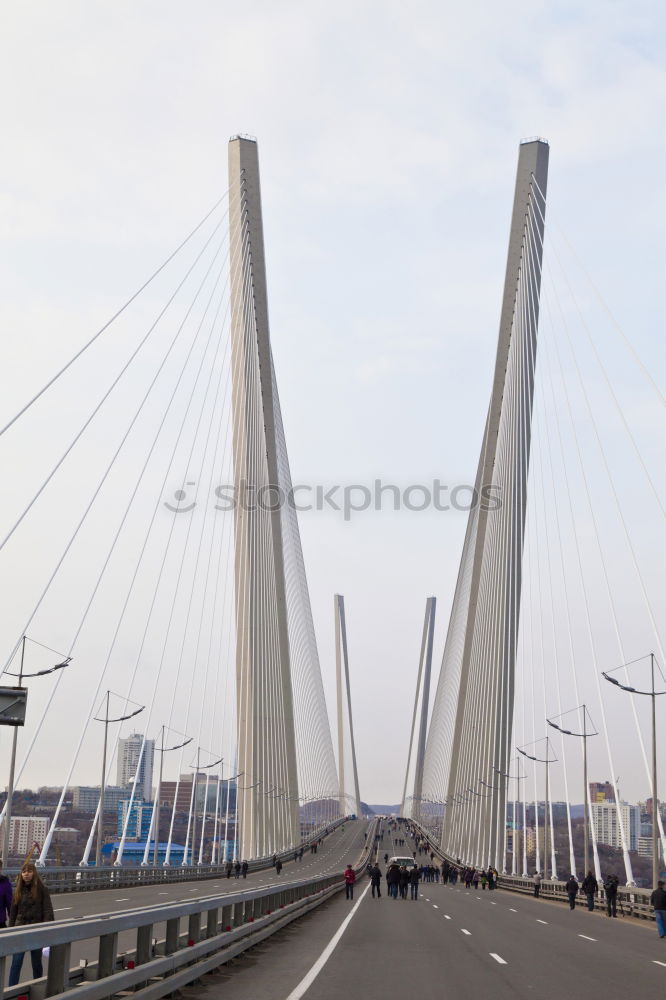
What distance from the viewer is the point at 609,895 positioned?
33.3m

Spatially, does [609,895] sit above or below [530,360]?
below

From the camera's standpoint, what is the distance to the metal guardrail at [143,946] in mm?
7355

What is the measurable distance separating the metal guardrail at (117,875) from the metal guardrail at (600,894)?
1339cm

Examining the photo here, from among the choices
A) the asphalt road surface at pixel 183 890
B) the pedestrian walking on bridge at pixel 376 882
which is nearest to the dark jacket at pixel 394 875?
the pedestrian walking on bridge at pixel 376 882

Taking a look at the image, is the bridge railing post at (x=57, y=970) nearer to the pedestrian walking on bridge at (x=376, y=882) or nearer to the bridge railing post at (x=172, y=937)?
the bridge railing post at (x=172, y=937)

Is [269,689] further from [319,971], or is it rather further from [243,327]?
[319,971]

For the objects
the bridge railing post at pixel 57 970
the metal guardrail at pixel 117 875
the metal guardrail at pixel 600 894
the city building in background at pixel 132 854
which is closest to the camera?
the bridge railing post at pixel 57 970

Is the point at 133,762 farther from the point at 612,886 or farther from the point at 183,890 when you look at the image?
the point at 612,886

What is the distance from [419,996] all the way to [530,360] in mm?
42640

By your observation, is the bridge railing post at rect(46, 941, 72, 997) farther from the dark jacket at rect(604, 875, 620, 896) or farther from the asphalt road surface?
the dark jacket at rect(604, 875, 620, 896)

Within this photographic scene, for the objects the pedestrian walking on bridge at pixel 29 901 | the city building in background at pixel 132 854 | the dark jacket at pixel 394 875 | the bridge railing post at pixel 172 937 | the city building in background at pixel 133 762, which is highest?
the city building in background at pixel 133 762

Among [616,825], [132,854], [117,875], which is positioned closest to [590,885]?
[117,875]

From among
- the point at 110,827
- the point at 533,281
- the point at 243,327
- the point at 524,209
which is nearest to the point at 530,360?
the point at 533,281

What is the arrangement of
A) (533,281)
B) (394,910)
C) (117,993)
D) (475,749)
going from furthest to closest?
(475,749) < (533,281) < (394,910) < (117,993)
